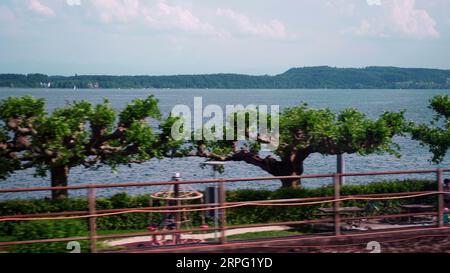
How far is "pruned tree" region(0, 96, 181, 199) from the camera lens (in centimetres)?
1361

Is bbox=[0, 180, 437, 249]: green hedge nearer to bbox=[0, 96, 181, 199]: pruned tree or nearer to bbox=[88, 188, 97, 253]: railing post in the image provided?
bbox=[0, 96, 181, 199]: pruned tree

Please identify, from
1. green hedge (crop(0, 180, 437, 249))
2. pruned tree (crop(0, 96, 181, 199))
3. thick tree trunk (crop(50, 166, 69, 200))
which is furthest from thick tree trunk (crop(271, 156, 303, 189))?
thick tree trunk (crop(50, 166, 69, 200))

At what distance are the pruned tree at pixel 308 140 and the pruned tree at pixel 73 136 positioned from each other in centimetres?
156

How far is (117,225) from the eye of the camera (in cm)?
1400

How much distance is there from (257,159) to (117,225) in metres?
4.24

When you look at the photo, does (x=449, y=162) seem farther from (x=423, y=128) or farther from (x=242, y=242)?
(x=242, y=242)

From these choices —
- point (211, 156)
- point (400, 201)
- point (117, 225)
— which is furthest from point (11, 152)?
point (400, 201)

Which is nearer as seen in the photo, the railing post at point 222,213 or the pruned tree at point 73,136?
the railing post at point 222,213

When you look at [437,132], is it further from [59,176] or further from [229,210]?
[59,176]

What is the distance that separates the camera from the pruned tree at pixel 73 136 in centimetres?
1361

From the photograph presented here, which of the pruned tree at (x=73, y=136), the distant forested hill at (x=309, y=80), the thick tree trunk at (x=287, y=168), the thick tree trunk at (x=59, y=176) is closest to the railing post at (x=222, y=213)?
the pruned tree at (x=73, y=136)

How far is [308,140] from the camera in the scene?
15828 mm

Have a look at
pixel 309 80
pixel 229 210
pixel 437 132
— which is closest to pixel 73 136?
pixel 229 210

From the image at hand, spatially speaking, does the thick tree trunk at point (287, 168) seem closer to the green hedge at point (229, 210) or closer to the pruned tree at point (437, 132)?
the green hedge at point (229, 210)
